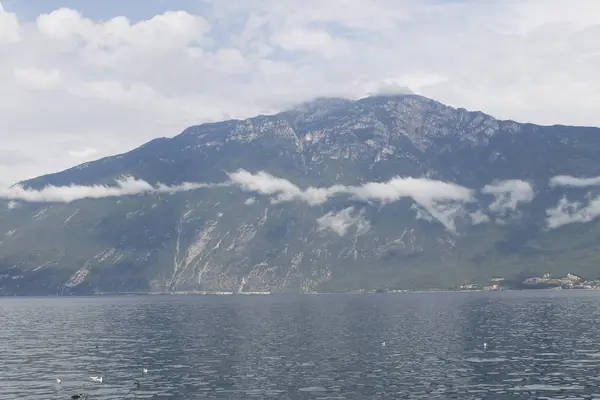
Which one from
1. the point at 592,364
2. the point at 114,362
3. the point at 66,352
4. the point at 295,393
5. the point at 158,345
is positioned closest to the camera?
the point at 295,393

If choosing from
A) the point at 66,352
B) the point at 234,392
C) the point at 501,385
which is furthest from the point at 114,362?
the point at 501,385

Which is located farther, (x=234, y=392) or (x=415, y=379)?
(x=415, y=379)

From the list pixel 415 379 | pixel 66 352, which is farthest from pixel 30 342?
pixel 415 379

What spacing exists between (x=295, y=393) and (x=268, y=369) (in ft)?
76.4

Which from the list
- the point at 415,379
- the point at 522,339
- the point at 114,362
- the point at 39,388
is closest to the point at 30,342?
the point at 114,362

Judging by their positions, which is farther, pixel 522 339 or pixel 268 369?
pixel 522 339

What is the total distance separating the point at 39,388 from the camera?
10750 cm

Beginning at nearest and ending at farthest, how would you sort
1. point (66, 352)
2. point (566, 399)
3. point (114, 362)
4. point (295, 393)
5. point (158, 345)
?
point (566, 399) → point (295, 393) → point (114, 362) → point (66, 352) → point (158, 345)

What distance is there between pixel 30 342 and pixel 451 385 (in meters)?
120

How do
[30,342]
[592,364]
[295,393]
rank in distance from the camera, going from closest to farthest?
[295,393]
[592,364]
[30,342]

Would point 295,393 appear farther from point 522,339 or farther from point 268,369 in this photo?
point 522,339

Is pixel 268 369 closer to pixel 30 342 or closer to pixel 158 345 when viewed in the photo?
pixel 158 345

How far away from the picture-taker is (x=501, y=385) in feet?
342

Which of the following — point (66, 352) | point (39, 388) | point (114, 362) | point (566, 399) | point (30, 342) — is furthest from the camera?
point (30, 342)
